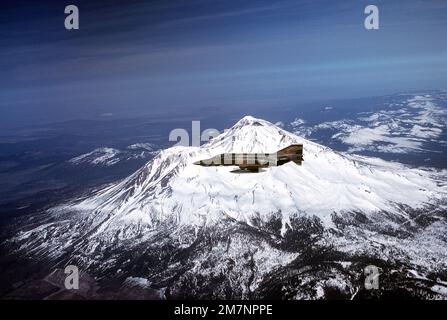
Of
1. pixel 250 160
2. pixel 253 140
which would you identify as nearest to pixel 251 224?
pixel 253 140

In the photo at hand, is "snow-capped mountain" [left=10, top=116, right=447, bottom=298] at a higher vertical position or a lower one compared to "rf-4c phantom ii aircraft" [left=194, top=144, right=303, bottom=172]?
lower

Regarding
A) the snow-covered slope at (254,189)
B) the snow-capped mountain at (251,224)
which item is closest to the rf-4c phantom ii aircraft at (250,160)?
the snow-capped mountain at (251,224)

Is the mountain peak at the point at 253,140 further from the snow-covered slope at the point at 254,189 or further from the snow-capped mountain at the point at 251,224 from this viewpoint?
the snow-capped mountain at the point at 251,224

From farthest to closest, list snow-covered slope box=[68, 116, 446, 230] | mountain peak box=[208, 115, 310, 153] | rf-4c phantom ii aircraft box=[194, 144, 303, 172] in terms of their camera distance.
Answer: mountain peak box=[208, 115, 310, 153], snow-covered slope box=[68, 116, 446, 230], rf-4c phantom ii aircraft box=[194, 144, 303, 172]

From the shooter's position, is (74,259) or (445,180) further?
(445,180)

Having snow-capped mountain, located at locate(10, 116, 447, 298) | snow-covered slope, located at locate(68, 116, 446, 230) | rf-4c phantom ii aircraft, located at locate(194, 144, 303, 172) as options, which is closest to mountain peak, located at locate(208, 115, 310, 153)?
snow-covered slope, located at locate(68, 116, 446, 230)

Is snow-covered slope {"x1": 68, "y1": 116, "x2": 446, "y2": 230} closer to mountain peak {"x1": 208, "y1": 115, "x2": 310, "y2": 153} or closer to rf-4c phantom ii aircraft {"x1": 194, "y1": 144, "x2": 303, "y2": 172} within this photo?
mountain peak {"x1": 208, "y1": 115, "x2": 310, "y2": 153}
